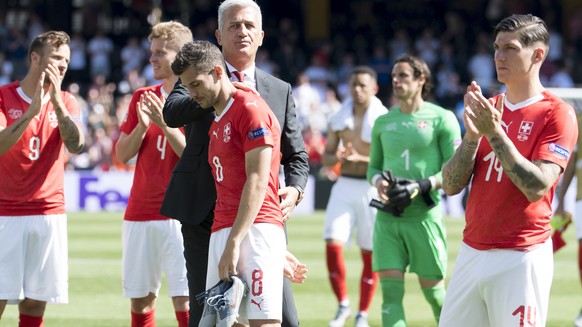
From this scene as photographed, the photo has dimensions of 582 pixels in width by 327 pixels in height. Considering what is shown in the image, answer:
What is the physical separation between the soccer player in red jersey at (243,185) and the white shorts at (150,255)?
1.97 metres

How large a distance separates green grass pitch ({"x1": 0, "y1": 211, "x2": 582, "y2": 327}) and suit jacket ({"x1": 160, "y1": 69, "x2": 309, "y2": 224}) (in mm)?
3724

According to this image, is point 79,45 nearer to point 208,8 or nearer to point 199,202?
point 208,8

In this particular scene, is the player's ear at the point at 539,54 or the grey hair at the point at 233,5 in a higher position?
the grey hair at the point at 233,5

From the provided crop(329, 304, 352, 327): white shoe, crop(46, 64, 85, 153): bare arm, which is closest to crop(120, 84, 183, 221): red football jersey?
crop(46, 64, 85, 153): bare arm

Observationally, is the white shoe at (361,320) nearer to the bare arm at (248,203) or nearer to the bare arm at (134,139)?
the bare arm at (134,139)

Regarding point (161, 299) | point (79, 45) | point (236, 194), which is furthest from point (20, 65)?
point (236, 194)

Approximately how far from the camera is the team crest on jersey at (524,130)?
18.5 feet

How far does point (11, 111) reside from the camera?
7.42 metres

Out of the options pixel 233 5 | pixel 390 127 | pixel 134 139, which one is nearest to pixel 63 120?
pixel 134 139

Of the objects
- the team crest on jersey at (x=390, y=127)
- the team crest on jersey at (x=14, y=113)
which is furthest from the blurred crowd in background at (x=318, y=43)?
the team crest on jersey at (x=14, y=113)

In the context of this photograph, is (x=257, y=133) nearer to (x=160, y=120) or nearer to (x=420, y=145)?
(x=160, y=120)

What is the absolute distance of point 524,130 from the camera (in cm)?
564

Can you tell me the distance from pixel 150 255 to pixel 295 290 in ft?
14.5

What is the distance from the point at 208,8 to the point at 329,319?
863 inches
